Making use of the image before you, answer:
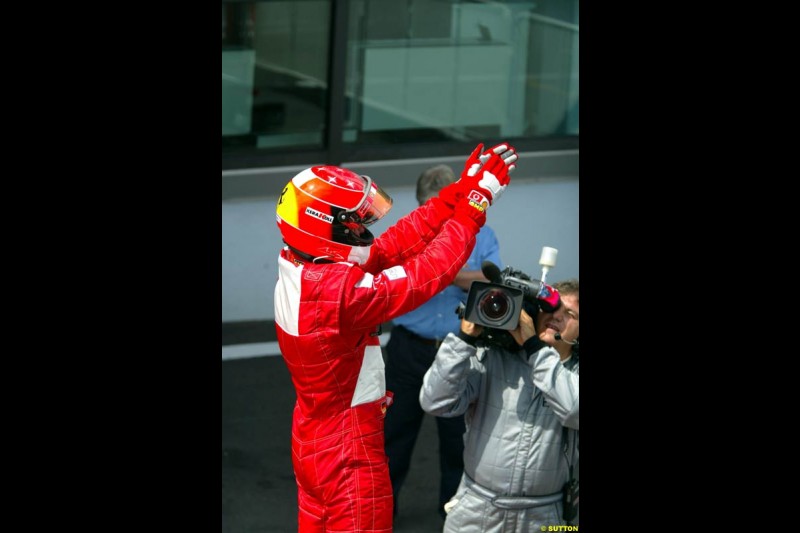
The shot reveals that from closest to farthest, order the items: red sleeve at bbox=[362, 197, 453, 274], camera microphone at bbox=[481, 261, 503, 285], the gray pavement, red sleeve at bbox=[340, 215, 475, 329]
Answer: red sleeve at bbox=[340, 215, 475, 329], camera microphone at bbox=[481, 261, 503, 285], red sleeve at bbox=[362, 197, 453, 274], the gray pavement

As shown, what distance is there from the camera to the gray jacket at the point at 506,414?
11.8ft

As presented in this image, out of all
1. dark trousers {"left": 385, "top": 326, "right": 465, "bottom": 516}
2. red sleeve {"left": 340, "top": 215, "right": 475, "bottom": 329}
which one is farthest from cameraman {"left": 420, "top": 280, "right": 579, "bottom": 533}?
dark trousers {"left": 385, "top": 326, "right": 465, "bottom": 516}

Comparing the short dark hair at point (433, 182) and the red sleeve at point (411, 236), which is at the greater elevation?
the short dark hair at point (433, 182)

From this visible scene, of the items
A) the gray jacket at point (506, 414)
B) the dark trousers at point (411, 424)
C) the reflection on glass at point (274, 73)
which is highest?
the reflection on glass at point (274, 73)

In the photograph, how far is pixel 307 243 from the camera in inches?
131

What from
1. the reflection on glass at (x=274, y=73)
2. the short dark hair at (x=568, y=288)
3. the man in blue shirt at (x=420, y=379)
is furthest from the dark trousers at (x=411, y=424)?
the reflection on glass at (x=274, y=73)

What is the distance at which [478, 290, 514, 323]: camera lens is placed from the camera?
3.48 meters

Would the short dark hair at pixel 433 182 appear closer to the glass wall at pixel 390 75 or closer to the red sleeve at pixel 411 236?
the red sleeve at pixel 411 236

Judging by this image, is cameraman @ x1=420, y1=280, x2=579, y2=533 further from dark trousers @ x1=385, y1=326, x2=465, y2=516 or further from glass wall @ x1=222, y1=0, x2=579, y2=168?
glass wall @ x1=222, y1=0, x2=579, y2=168

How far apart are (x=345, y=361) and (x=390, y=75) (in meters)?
5.14

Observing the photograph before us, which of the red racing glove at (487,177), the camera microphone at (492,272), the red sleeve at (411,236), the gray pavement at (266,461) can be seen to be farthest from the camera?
the gray pavement at (266,461)
